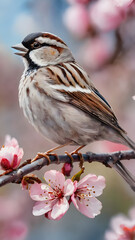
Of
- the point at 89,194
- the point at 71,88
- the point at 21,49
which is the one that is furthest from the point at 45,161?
the point at 21,49

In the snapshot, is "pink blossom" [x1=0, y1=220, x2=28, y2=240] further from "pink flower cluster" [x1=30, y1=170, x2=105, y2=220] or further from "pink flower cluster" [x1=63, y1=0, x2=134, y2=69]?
"pink flower cluster" [x1=63, y1=0, x2=134, y2=69]

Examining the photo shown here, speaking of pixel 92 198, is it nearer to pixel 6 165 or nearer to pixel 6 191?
pixel 6 165

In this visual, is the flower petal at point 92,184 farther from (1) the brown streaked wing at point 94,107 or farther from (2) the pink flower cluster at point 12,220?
(2) the pink flower cluster at point 12,220

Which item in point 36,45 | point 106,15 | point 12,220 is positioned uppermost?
point 36,45

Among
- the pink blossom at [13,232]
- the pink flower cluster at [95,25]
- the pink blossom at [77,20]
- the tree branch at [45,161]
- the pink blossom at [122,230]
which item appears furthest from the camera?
the pink blossom at [77,20]

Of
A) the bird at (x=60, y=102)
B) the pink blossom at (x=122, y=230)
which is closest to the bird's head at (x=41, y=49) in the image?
the bird at (x=60, y=102)

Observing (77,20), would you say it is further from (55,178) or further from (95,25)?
(55,178)

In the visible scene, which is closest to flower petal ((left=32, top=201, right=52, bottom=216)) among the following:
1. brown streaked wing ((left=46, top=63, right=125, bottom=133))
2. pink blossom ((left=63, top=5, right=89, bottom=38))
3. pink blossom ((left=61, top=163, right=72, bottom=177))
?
pink blossom ((left=61, top=163, right=72, bottom=177))
